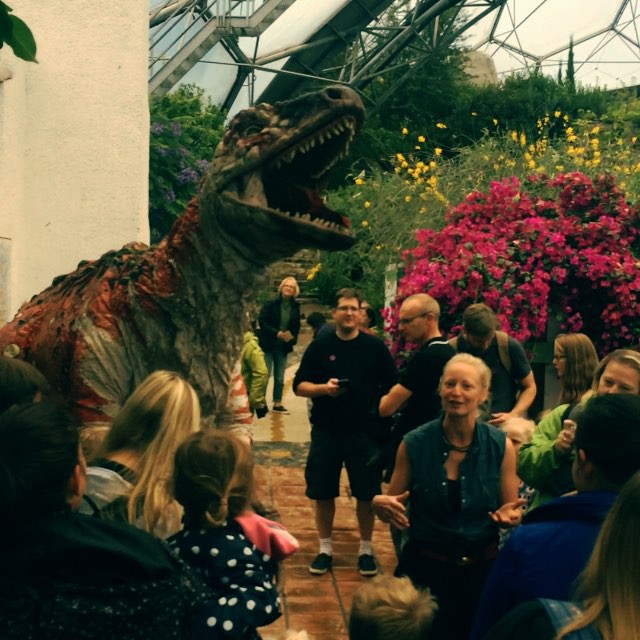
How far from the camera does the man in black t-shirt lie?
5984mm

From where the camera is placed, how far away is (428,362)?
19.7 ft

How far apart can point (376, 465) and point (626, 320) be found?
10.6ft

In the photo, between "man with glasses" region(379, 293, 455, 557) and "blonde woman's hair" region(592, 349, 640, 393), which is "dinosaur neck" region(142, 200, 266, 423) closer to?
"blonde woman's hair" region(592, 349, 640, 393)

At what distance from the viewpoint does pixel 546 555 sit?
8.84 feet

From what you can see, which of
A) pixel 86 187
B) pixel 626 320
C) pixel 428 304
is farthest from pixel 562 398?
pixel 86 187

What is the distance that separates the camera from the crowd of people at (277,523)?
2.29 metres

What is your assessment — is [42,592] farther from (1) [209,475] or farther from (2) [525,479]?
(2) [525,479]

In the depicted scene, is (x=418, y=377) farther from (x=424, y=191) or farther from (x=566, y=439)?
(x=424, y=191)

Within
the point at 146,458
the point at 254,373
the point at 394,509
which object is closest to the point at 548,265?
the point at 254,373

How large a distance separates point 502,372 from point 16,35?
12.7 ft

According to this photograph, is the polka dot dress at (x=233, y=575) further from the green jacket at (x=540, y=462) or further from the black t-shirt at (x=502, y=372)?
the black t-shirt at (x=502, y=372)

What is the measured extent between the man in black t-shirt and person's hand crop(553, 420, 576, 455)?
1.86 meters

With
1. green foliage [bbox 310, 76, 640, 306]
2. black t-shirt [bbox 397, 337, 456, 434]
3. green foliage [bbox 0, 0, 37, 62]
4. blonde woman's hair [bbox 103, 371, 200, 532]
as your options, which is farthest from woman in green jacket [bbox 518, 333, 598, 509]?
green foliage [bbox 310, 76, 640, 306]

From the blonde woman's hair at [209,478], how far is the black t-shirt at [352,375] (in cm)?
352
